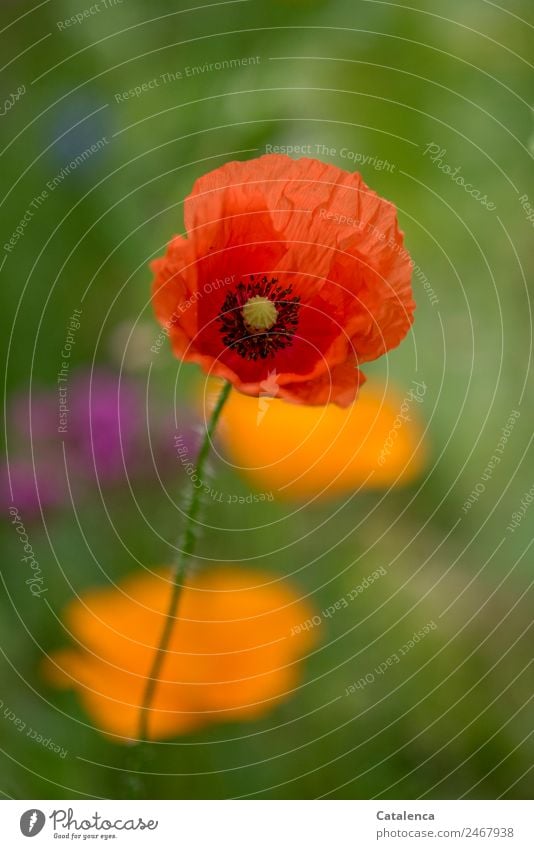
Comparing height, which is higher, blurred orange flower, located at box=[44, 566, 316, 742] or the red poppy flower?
the red poppy flower

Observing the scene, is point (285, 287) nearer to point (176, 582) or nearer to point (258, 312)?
point (258, 312)

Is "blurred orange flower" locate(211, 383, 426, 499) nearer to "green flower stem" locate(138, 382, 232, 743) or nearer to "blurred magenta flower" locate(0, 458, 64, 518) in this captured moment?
"green flower stem" locate(138, 382, 232, 743)

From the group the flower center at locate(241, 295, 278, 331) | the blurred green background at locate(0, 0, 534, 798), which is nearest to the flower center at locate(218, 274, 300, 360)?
the flower center at locate(241, 295, 278, 331)

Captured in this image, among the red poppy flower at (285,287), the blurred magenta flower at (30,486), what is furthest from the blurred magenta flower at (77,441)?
the red poppy flower at (285,287)

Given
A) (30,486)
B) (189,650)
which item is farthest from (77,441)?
(189,650)

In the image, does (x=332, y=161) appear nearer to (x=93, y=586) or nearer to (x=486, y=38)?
(x=486, y=38)

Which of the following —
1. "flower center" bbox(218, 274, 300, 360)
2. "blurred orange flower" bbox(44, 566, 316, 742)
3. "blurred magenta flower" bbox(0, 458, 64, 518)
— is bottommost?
"blurred orange flower" bbox(44, 566, 316, 742)
